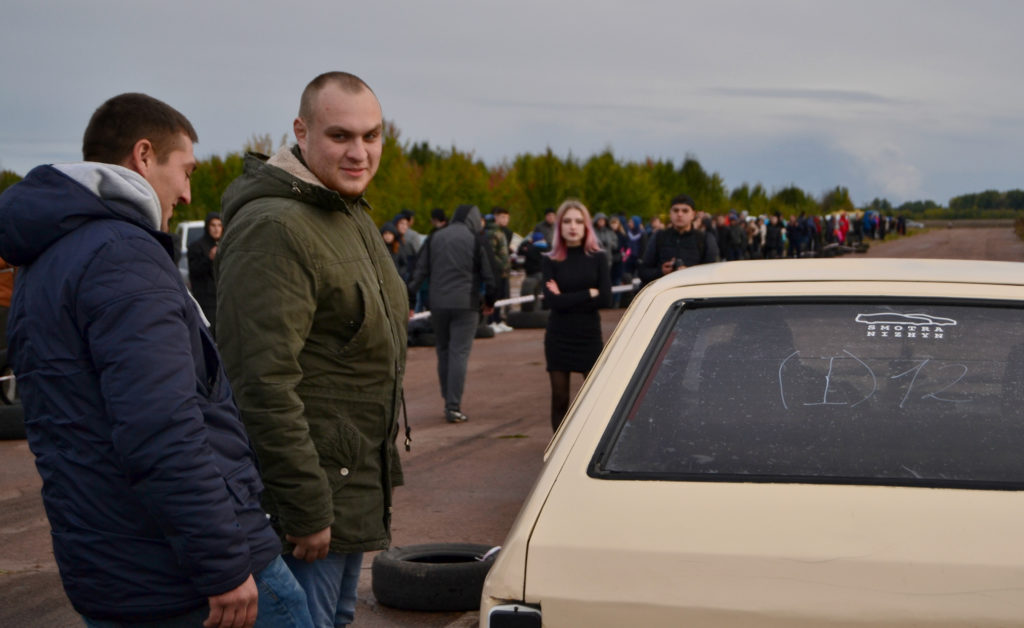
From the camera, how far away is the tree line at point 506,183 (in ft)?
92.1

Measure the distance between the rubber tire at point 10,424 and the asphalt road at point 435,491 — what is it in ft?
0.25

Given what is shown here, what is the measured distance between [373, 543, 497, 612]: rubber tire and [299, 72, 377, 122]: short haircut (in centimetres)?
267

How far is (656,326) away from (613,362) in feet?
0.52

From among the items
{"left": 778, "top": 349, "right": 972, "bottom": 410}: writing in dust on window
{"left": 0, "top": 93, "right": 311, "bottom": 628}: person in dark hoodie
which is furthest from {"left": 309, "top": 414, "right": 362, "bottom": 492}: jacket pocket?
{"left": 778, "top": 349, "right": 972, "bottom": 410}: writing in dust on window

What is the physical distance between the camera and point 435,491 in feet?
26.7

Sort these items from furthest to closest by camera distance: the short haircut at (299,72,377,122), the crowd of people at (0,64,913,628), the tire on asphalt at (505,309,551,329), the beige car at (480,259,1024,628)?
the tire on asphalt at (505,309,551,329) → the short haircut at (299,72,377,122) → the crowd of people at (0,64,913,628) → the beige car at (480,259,1024,628)

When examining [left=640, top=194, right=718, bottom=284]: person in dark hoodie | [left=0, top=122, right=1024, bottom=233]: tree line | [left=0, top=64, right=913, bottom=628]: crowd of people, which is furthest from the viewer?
[left=0, top=122, right=1024, bottom=233]: tree line

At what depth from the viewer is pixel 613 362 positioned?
9.74 ft

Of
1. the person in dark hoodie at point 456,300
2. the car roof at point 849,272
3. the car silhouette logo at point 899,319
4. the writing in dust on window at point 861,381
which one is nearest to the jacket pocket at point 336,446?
the car roof at point 849,272

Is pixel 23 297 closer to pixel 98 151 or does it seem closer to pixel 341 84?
pixel 98 151

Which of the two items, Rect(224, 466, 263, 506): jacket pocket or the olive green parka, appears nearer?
Rect(224, 466, 263, 506): jacket pocket

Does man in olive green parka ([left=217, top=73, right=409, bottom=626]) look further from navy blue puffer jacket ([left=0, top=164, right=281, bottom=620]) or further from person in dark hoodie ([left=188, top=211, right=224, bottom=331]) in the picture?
person in dark hoodie ([left=188, top=211, right=224, bottom=331])

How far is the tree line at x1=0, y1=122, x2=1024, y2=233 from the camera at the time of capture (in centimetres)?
2806

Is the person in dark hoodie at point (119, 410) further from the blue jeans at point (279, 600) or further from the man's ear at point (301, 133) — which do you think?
the man's ear at point (301, 133)
